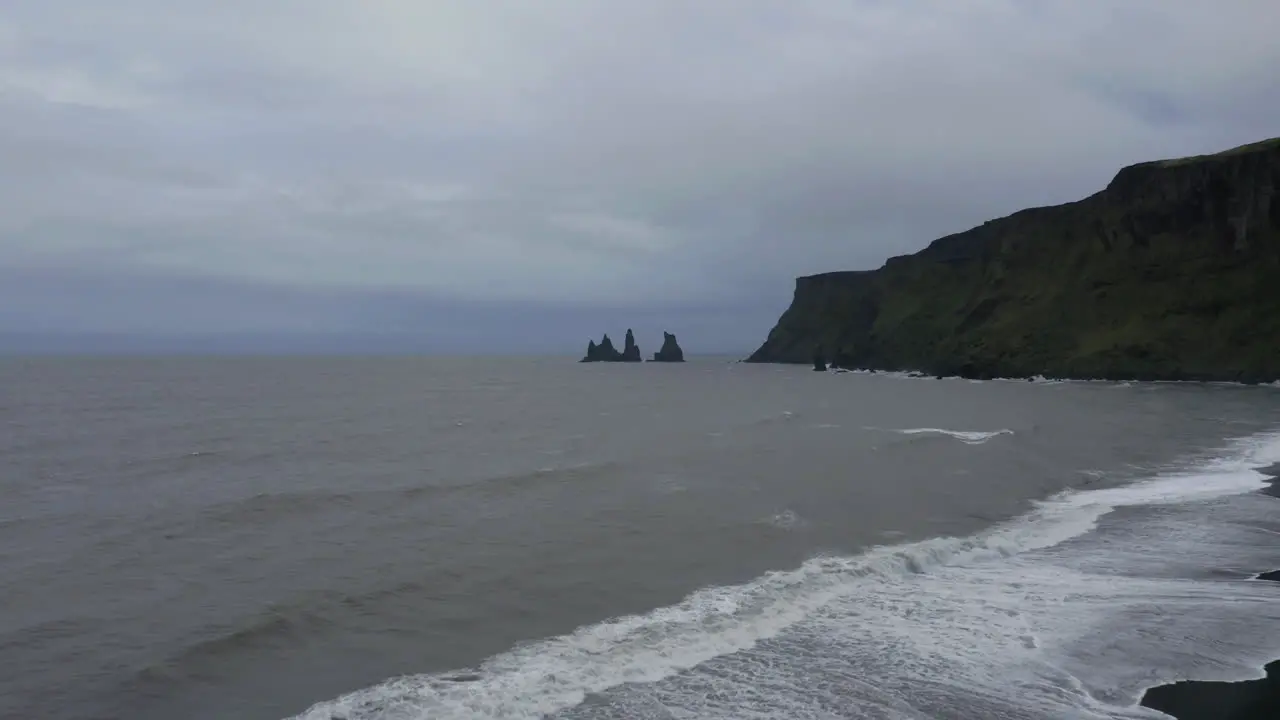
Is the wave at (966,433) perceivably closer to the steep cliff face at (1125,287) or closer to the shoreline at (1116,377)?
the shoreline at (1116,377)

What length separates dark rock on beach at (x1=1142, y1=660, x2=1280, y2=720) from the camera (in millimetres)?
9180

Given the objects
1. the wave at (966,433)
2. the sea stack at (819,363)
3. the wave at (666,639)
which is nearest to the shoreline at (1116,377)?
the sea stack at (819,363)

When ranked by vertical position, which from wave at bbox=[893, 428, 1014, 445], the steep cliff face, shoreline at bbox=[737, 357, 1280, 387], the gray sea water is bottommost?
the gray sea water

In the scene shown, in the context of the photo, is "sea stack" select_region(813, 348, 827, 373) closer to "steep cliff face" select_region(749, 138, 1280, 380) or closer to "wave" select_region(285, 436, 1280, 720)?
"steep cliff face" select_region(749, 138, 1280, 380)

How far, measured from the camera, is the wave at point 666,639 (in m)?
9.80

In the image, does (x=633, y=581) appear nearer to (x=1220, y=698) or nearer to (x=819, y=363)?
(x=1220, y=698)

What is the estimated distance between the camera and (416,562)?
656 inches

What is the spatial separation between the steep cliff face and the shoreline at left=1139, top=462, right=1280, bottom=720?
89586 millimetres

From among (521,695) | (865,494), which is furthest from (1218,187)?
(521,695)

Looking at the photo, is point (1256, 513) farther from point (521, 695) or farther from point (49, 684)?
point (49, 684)

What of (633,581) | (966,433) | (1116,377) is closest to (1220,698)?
(633,581)

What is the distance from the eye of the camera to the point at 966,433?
41875mm

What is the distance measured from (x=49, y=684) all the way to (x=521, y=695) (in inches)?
252

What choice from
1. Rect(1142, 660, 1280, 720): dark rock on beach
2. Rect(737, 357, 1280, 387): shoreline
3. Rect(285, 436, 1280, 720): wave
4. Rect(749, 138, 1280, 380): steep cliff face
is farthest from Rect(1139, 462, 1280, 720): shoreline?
Rect(749, 138, 1280, 380): steep cliff face
